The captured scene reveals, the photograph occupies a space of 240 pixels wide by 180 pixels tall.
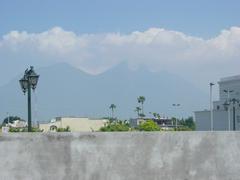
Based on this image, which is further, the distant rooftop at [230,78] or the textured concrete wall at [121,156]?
the distant rooftop at [230,78]

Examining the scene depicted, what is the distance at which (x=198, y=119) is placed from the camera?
4309 inches

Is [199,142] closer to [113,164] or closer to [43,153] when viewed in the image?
[113,164]

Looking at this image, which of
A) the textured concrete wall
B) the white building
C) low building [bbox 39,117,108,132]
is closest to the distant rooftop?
the white building

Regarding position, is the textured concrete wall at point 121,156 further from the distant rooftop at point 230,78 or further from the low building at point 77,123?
the distant rooftop at point 230,78

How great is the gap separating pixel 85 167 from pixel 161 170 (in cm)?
108

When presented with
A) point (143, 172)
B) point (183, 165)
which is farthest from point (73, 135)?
point (183, 165)

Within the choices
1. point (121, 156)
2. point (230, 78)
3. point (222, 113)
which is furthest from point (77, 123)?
point (121, 156)

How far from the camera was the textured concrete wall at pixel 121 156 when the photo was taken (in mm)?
6961

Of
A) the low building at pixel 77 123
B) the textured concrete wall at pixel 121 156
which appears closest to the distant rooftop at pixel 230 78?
the low building at pixel 77 123

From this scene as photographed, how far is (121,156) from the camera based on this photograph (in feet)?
23.5

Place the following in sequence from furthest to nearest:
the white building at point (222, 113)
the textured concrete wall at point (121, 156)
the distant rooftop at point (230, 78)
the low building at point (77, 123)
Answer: the distant rooftop at point (230, 78) → the white building at point (222, 113) → the low building at point (77, 123) → the textured concrete wall at point (121, 156)

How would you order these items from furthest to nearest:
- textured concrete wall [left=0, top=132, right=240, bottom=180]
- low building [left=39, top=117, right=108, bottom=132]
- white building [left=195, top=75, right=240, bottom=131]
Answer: white building [left=195, top=75, right=240, bottom=131] < low building [left=39, top=117, right=108, bottom=132] < textured concrete wall [left=0, top=132, right=240, bottom=180]

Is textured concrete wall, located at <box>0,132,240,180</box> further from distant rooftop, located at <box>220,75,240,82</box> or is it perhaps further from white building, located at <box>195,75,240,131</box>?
distant rooftop, located at <box>220,75,240,82</box>

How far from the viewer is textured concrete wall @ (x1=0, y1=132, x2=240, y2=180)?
6961mm
